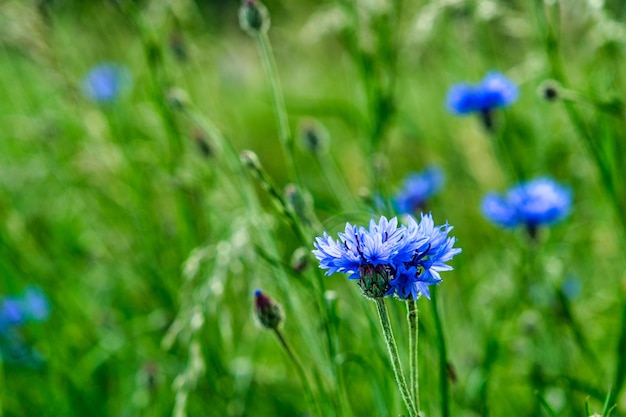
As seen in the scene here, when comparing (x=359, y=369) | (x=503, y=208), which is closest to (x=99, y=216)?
(x=359, y=369)

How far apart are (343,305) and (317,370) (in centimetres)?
21

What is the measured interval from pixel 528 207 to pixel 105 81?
1.59 meters

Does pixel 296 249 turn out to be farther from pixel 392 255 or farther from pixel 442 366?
pixel 392 255

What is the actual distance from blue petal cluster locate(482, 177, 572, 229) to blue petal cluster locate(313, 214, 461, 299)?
0.57m

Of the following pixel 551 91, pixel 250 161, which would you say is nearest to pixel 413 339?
pixel 250 161

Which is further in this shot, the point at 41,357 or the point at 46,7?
the point at 46,7

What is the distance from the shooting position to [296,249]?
157cm

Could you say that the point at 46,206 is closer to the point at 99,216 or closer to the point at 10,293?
the point at 99,216

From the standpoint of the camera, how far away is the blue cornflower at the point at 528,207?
1.18 metres

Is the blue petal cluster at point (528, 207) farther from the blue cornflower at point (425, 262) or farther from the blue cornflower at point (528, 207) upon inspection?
the blue cornflower at point (425, 262)

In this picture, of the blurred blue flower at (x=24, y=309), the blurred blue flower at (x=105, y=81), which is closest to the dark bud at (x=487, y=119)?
the blurred blue flower at (x=24, y=309)

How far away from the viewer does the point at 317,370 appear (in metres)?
0.94

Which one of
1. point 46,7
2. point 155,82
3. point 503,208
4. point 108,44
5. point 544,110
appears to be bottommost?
point 503,208

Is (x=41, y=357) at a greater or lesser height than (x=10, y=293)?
lesser
